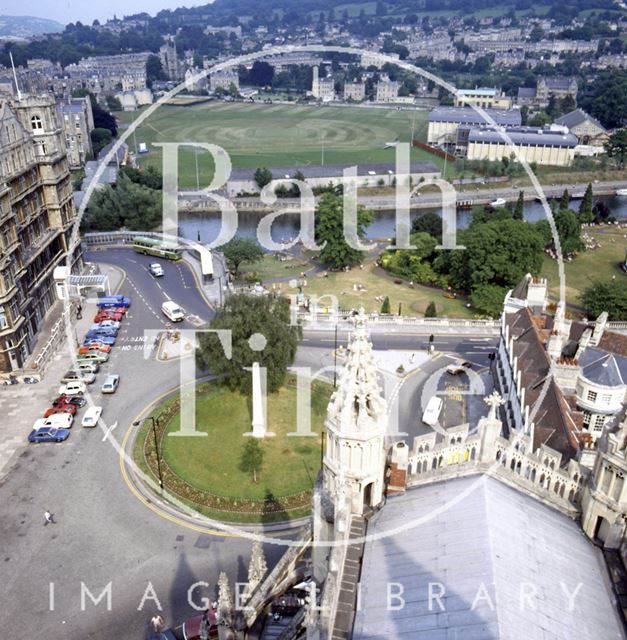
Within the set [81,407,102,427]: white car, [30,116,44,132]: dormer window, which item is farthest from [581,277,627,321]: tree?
[30,116,44,132]: dormer window

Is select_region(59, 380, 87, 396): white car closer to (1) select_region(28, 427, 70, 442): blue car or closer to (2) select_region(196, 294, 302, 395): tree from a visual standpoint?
(1) select_region(28, 427, 70, 442): blue car

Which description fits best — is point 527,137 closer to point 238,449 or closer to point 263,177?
point 263,177

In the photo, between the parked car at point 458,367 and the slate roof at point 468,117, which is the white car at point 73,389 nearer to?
the parked car at point 458,367

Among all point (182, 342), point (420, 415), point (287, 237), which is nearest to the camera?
point (420, 415)

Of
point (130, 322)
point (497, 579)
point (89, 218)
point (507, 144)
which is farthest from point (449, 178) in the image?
point (497, 579)

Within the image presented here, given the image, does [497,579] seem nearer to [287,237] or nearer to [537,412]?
[537,412]

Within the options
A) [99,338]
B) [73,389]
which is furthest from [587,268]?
[73,389]

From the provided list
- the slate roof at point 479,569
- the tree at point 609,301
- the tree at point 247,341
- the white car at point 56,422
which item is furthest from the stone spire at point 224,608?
the tree at point 609,301
